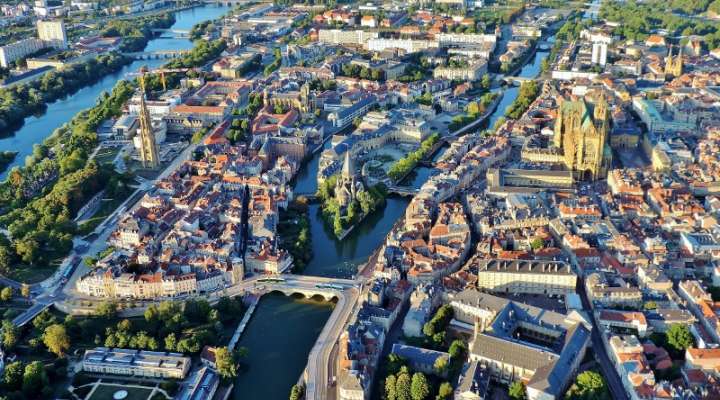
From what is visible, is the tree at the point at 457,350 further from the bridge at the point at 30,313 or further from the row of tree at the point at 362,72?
the row of tree at the point at 362,72

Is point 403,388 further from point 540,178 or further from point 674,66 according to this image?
point 674,66

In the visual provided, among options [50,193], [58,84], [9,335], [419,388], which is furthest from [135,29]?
[419,388]

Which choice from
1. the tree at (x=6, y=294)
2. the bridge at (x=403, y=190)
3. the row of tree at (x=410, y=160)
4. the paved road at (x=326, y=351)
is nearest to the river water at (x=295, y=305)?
the bridge at (x=403, y=190)

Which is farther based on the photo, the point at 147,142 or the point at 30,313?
the point at 147,142

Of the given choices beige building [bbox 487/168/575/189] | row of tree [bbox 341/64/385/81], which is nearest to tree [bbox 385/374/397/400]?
beige building [bbox 487/168/575/189]

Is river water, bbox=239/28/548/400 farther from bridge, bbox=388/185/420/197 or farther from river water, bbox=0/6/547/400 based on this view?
bridge, bbox=388/185/420/197

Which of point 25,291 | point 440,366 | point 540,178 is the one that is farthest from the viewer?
point 540,178
